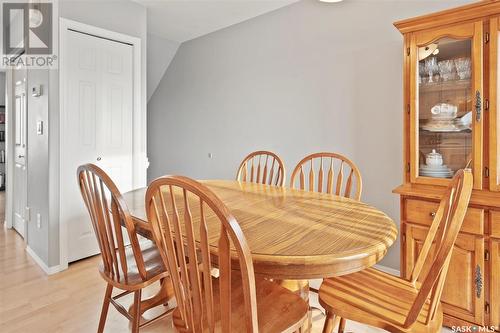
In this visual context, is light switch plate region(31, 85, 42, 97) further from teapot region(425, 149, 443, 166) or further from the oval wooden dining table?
teapot region(425, 149, 443, 166)

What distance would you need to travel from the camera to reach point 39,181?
2.77 m

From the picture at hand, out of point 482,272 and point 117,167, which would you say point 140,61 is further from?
point 482,272

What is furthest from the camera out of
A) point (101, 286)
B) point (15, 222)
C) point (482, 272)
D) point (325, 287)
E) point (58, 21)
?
point (15, 222)

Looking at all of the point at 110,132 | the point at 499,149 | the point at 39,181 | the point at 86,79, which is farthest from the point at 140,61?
the point at 499,149

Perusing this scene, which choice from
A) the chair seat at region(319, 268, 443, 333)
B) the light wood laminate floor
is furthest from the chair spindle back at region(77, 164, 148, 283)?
the chair seat at region(319, 268, 443, 333)

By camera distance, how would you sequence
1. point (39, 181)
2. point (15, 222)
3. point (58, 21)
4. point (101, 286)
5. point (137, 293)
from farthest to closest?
1. point (15, 222)
2. point (39, 181)
3. point (58, 21)
4. point (101, 286)
5. point (137, 293)

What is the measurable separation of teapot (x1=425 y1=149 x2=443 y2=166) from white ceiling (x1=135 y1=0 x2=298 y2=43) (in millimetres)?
2044

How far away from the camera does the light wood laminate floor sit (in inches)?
71.7

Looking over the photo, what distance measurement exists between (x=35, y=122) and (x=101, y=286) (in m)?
1.65

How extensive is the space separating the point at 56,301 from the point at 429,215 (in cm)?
251

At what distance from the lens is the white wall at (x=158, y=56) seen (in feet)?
13.7

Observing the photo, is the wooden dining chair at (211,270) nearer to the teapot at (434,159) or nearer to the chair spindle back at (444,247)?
the chair spindle back at (444,247)

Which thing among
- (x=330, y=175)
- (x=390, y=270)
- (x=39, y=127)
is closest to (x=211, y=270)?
(x=330, y=175)

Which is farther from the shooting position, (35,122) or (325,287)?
(35,122)
